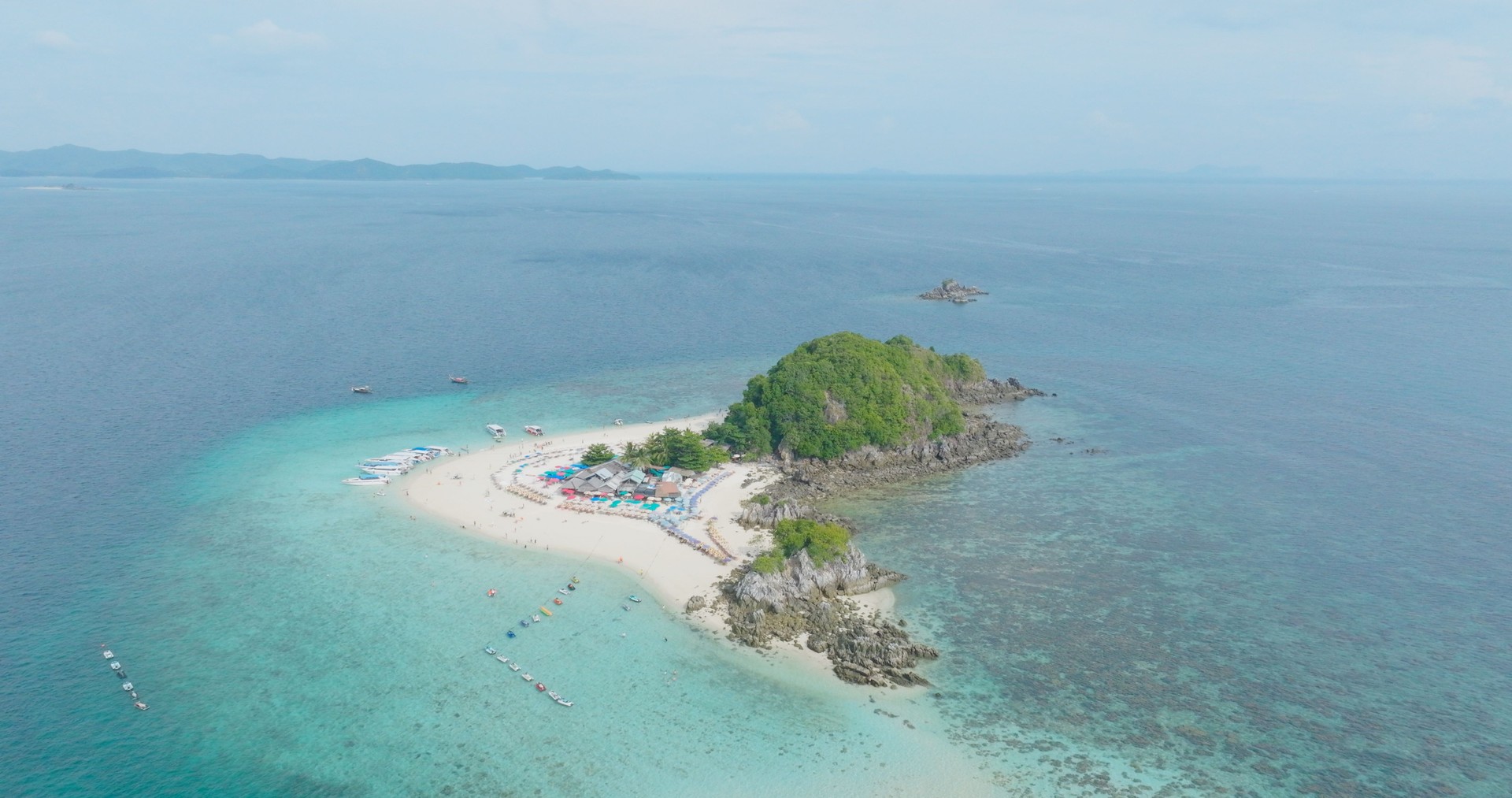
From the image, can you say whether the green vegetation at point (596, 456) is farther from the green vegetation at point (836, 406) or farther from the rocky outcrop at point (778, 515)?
the rocky outcrop at point (778, 515)

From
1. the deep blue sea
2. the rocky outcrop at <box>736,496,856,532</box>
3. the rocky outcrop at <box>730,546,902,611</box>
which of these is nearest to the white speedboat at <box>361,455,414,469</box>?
the deep blue sea

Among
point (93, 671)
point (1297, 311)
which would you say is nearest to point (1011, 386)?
point (1297, 311)

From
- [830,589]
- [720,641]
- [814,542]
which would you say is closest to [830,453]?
[814,542]

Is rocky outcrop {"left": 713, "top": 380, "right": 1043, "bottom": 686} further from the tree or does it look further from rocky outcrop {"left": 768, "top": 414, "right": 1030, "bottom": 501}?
the tree

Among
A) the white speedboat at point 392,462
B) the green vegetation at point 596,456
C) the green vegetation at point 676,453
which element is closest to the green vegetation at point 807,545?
the green vegetation at point 676,453

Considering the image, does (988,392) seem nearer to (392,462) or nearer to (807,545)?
(807,545)

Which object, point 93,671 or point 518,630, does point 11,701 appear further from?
point 518,630
